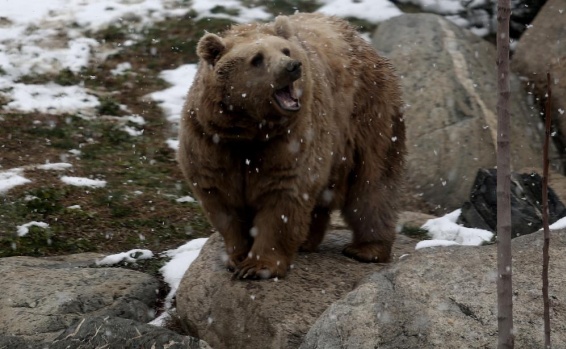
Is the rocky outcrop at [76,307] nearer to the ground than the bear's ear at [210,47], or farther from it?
nearer to the ground

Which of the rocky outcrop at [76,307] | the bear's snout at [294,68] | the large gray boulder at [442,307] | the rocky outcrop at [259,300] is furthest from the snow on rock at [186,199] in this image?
the large gray boulder at [442,307]

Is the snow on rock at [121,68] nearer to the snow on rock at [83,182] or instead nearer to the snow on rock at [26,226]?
the snow on rock at [83,182]

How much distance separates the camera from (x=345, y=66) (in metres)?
5.91

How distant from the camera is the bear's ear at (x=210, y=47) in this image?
4.96 meters

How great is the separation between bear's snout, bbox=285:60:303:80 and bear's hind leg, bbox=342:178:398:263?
1545mm

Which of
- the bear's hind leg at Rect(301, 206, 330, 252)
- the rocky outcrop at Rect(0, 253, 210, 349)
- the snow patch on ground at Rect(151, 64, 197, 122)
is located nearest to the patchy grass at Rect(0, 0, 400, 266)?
the snow patch on ground at Rect(151, 64, 197, 122)

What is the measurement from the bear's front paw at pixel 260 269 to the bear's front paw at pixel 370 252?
2.63 feet

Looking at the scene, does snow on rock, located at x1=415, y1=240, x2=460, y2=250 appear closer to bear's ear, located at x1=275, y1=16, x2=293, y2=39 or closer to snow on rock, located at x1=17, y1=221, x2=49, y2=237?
bear's ear, located at x1=275, y1=16, x2=293, y2=39

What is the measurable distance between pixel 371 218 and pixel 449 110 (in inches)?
143

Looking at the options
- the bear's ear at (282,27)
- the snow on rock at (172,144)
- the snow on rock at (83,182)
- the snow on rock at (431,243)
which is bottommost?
the snow on rock at (172,144)

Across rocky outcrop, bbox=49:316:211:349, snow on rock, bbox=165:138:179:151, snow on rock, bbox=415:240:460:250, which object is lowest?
snow on rock, bbox=165:138:179:151

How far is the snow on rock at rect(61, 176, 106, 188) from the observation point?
817cm

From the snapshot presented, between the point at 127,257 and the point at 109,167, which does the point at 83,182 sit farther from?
the point at 127,257

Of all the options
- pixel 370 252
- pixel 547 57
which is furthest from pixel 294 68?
pixel 547 57
